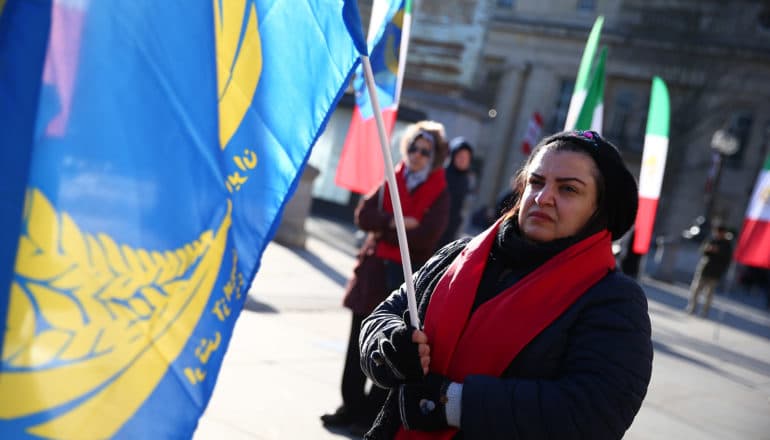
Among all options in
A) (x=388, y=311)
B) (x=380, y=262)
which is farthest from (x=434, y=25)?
(x=388, y=311)

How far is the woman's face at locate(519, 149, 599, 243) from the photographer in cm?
241

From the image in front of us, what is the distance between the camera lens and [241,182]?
7.28 feet

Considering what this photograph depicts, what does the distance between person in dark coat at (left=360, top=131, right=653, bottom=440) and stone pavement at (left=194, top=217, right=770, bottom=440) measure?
2.37 meters

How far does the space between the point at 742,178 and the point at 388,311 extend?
40732mm

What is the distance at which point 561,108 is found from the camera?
42938 mm

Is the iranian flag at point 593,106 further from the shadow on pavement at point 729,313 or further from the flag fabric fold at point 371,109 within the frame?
the shadow on pavement at point 729,313

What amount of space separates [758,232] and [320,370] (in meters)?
6.95

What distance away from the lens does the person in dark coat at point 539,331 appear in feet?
7.23

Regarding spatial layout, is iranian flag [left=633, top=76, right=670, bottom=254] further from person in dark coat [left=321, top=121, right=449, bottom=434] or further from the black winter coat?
the black winter coat

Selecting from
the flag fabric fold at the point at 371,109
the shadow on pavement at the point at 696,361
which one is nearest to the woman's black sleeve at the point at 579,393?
the flag fabric fold at the point at 371,109

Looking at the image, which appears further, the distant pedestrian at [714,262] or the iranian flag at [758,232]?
the distant pedestrian at [714,262]

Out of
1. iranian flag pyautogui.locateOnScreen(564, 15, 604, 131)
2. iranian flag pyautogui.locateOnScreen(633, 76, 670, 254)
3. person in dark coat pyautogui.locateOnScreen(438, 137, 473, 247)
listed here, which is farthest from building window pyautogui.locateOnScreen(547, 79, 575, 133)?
person in dark coat pyautogui.locateOnScreen(438, 137, 473, 247)

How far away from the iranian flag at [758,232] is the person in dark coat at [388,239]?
7.05m

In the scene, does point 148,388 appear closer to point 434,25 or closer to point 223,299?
point 223,299
